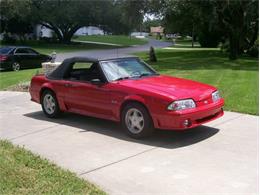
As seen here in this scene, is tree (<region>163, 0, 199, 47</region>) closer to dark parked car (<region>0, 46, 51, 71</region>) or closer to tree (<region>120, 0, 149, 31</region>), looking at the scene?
tree (<region>120, 0, 149, 31</region>)

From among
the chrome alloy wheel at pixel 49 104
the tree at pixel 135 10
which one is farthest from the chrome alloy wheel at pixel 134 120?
the tree at pixel 135 10

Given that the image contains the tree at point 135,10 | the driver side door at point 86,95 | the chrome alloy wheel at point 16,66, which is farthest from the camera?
the tree at point 135,10

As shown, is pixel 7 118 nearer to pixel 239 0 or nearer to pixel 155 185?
pixel 155 185

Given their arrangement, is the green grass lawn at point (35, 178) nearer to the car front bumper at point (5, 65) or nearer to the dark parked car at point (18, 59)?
the car front bumper at point (5, 65)

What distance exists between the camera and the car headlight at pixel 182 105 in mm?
6586

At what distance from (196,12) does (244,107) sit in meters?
13.7

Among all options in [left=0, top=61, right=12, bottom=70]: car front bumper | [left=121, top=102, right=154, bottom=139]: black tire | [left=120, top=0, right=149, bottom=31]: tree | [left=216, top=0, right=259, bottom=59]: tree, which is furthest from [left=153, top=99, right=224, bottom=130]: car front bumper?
[left=120, top=0, right=149, bottom=31]: tree

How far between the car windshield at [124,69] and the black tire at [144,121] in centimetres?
71

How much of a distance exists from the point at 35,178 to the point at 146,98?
7.69ft

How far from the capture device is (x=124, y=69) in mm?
7855

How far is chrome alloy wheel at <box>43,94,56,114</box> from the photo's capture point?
28.5ft

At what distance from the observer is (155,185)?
500 cm

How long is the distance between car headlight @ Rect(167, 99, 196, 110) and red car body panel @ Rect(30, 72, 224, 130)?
2.1 inches

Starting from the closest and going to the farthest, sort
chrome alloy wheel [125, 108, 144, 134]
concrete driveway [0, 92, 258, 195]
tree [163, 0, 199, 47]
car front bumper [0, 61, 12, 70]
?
concrete driveway [0, 92, 258, 195] → chrome alloy wheel [125, 108, 144, 134] → tree [163, 0, 199, 47] → car front bumper [0, 61, 12, 70]
